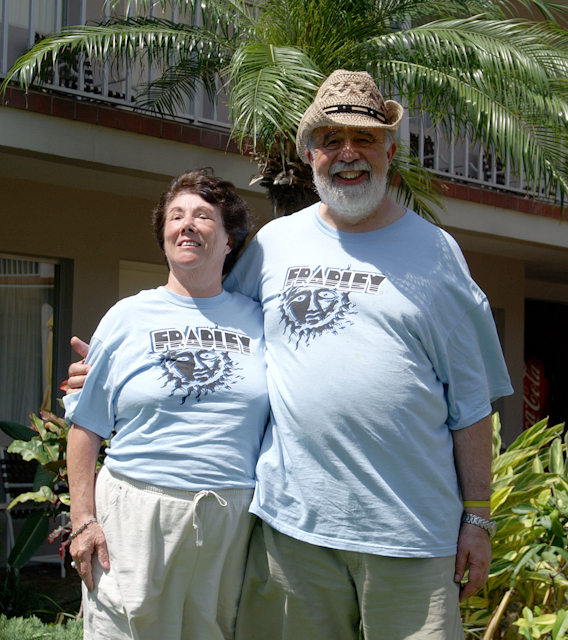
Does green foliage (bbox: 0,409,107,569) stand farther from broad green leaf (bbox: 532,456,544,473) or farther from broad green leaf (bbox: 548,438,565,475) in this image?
broad green leaf (bbox: 548,438,565,475)

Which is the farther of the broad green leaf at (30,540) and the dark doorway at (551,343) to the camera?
the dark doorway at (551,343)

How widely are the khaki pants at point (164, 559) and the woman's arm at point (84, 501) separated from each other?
3 cm

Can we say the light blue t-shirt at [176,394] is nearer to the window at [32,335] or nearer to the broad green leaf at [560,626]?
the broad green leaf at [560,626]

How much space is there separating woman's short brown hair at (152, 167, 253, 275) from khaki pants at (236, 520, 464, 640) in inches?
38.0

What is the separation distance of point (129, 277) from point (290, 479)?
559cm

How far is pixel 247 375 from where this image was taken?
219cm

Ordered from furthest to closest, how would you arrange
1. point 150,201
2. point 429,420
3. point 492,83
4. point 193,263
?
point 150,201 → point 492,83 → point 193,263 → point 429,420

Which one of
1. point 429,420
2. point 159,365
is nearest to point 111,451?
point 159,365

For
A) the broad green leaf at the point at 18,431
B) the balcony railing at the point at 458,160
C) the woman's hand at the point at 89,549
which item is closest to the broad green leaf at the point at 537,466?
the woman's hand at the point at 89,549

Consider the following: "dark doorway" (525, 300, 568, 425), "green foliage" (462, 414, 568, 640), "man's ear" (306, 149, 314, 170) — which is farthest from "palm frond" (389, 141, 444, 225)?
"dark doorway" (525, 300, 568, 425)

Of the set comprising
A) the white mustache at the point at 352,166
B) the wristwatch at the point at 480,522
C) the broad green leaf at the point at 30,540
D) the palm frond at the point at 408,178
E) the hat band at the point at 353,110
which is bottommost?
the broad green leaf at the point at 30,540

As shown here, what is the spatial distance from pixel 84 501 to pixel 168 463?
30 cm

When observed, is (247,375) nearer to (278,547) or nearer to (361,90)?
(278,547)

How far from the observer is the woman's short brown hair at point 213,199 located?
7.84 feet
